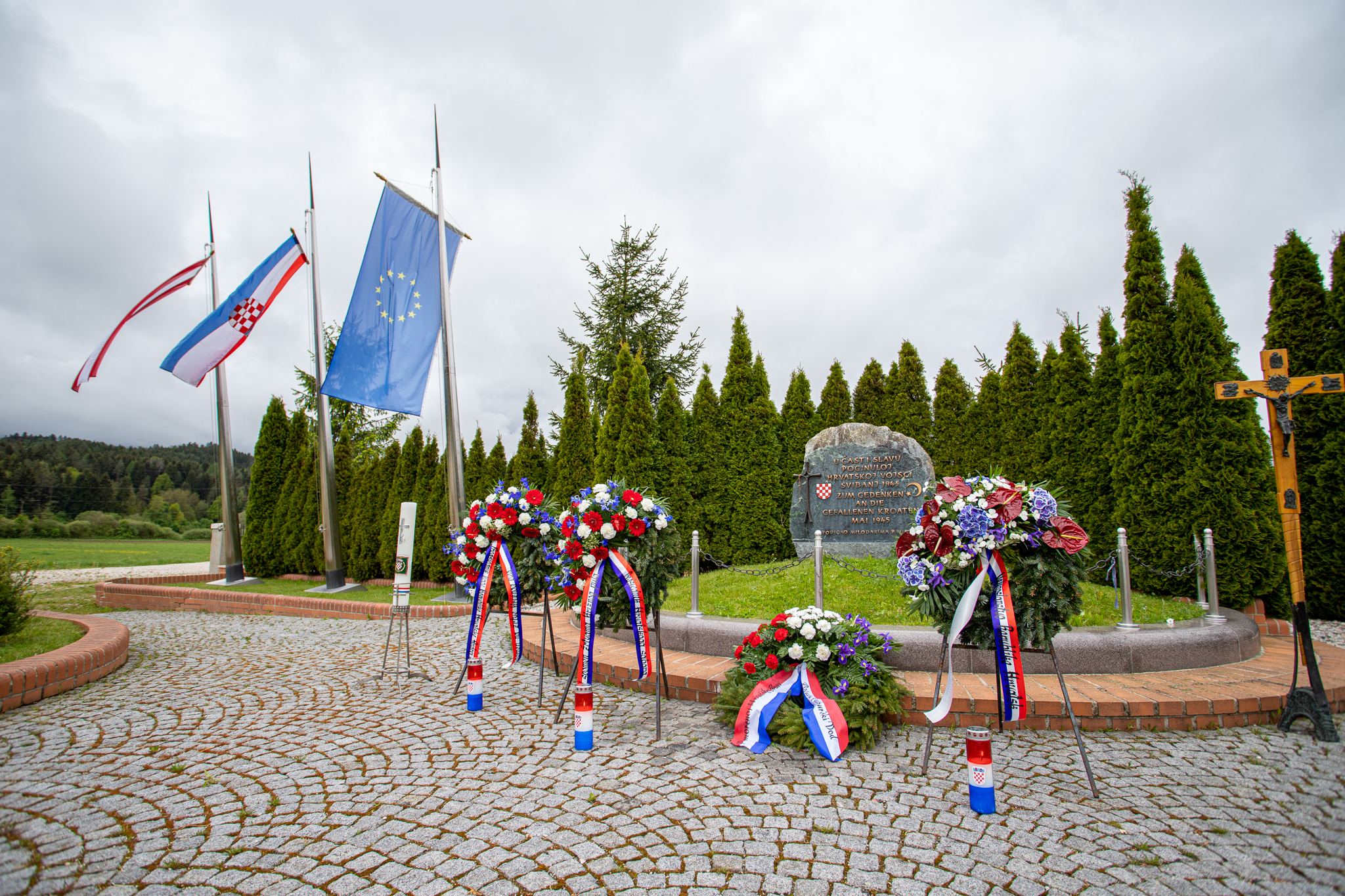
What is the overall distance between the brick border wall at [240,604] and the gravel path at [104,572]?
480cm

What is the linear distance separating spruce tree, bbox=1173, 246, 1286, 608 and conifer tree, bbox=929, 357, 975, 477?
4158 mm

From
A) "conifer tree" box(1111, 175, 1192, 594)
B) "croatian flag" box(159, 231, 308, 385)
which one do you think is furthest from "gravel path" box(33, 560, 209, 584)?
"conifer tree" box(1111, 175, 1192, 594)

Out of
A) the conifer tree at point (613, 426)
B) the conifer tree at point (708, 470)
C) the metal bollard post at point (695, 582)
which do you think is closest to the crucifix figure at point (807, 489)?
the conifer tree at point (708, 470)

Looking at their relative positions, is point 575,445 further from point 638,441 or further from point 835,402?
point 835,402

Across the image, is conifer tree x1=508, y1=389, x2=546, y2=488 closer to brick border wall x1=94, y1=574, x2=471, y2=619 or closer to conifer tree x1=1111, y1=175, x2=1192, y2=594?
brick border wall x1=94, y1=574, x2=471, y2=619

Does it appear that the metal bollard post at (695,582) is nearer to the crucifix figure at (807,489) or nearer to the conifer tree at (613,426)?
the crucifix figure at (807,489)

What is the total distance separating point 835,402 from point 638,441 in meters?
4.23

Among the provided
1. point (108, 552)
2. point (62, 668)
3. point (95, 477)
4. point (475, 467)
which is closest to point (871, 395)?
point (475, 467)

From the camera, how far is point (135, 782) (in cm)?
345

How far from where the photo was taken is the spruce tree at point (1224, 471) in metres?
7.16

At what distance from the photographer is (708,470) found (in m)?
12.6

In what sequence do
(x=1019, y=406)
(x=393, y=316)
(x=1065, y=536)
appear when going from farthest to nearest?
(x=1019, y=406) < (x=393, y=316) < (x=1065, y=536)

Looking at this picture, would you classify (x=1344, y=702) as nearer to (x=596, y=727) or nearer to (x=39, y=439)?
(x=596, y=727)

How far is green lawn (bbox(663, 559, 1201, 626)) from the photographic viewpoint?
A: 6.07 metres
